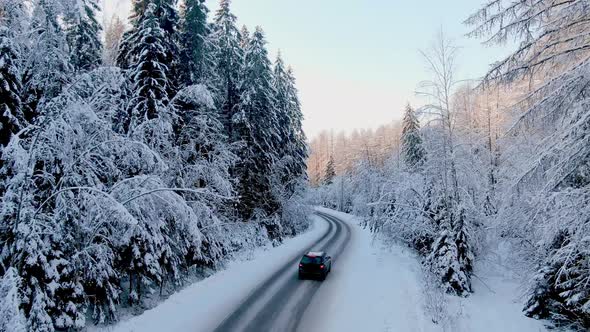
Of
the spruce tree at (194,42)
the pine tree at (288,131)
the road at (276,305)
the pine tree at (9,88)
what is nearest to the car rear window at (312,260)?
the road at (276,305)

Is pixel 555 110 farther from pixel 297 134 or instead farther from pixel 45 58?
pixel 297 134

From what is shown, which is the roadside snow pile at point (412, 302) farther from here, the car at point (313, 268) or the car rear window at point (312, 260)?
the car rear window at point (312, 260)

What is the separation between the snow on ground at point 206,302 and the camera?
11.4m

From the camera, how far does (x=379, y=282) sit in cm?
1742

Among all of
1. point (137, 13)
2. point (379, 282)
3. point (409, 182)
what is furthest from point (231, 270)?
point (137, 13)

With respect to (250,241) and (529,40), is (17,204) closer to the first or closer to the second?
(529,40)

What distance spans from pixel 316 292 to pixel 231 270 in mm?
5674

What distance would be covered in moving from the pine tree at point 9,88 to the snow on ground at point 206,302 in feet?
20.1

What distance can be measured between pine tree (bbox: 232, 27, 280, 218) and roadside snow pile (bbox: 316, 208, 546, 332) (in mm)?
9770

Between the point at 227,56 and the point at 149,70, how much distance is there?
37.4 ft

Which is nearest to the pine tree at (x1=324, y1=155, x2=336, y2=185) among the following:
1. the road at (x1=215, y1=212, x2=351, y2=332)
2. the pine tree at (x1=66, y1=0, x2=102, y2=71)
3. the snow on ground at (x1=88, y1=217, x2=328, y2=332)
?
the snow on ground at (x1=88, y1=217, x2=328, y2=332)

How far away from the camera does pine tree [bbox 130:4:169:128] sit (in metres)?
15.0

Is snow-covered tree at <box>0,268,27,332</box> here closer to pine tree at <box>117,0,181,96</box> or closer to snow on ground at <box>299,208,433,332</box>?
snow on ground at <box>299,208,433,332</box>

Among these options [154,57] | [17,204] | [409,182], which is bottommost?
[17,204]
